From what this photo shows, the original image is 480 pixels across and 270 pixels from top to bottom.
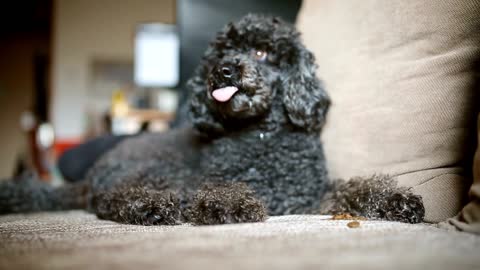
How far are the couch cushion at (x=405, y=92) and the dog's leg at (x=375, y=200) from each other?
33mm

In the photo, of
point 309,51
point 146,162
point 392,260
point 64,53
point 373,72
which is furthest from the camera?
point 64,53

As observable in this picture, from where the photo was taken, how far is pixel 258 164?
1.54 m

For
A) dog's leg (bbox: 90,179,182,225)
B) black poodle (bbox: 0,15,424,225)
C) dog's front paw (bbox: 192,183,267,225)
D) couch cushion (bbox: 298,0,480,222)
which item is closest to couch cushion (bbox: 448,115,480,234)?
couch cushion (bbox: 298,0,480,222)

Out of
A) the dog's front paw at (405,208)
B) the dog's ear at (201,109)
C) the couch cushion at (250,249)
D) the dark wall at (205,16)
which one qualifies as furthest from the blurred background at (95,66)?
the couch cushion at (250,249)

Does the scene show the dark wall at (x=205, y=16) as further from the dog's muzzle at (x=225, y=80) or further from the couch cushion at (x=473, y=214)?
the couch cushion at (x=473, y=214)

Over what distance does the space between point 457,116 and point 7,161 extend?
9657mm

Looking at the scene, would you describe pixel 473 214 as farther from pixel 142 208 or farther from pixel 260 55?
pixel 260 55

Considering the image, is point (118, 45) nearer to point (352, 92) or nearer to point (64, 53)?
point (64, 53)

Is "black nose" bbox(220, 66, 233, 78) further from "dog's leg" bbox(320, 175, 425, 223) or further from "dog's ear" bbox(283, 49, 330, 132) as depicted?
"dog's leg" bbox(320, 175, 425, 223)

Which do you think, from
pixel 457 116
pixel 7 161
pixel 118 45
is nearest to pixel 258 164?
pixel 457 116

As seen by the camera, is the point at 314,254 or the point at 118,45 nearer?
the point at 314,254

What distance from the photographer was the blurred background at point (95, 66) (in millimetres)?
2547

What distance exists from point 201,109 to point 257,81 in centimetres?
27

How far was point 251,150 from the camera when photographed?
5.12 feet
